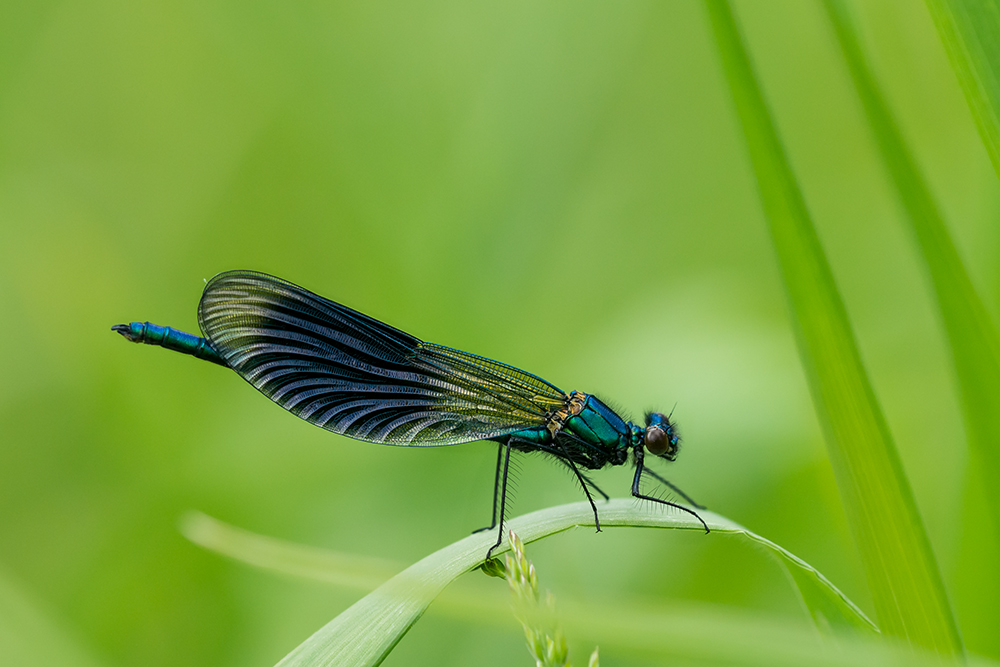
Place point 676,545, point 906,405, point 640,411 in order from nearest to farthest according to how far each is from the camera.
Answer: point 676,545, point 906,405, point 640,411

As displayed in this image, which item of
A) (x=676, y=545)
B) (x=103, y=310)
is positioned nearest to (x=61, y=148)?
(x=103, y=310)

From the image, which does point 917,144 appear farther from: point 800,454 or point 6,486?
point 6,486

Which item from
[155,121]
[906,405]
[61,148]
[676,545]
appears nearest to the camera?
[676,545]

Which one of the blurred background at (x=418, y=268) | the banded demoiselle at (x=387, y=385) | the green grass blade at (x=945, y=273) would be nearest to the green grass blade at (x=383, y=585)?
the green grass blade at (x=945, y=273)

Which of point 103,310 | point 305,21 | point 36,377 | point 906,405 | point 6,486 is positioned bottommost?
point 6,486

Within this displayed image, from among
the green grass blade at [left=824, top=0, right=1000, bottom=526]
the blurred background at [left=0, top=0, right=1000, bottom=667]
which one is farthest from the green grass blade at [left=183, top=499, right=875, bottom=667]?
the blurred background at [left=0, top=0, right=1000, bottom=667]

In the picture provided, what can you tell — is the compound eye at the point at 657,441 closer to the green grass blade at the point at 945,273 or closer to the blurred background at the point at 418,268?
the blurred background at the point at 418,268
